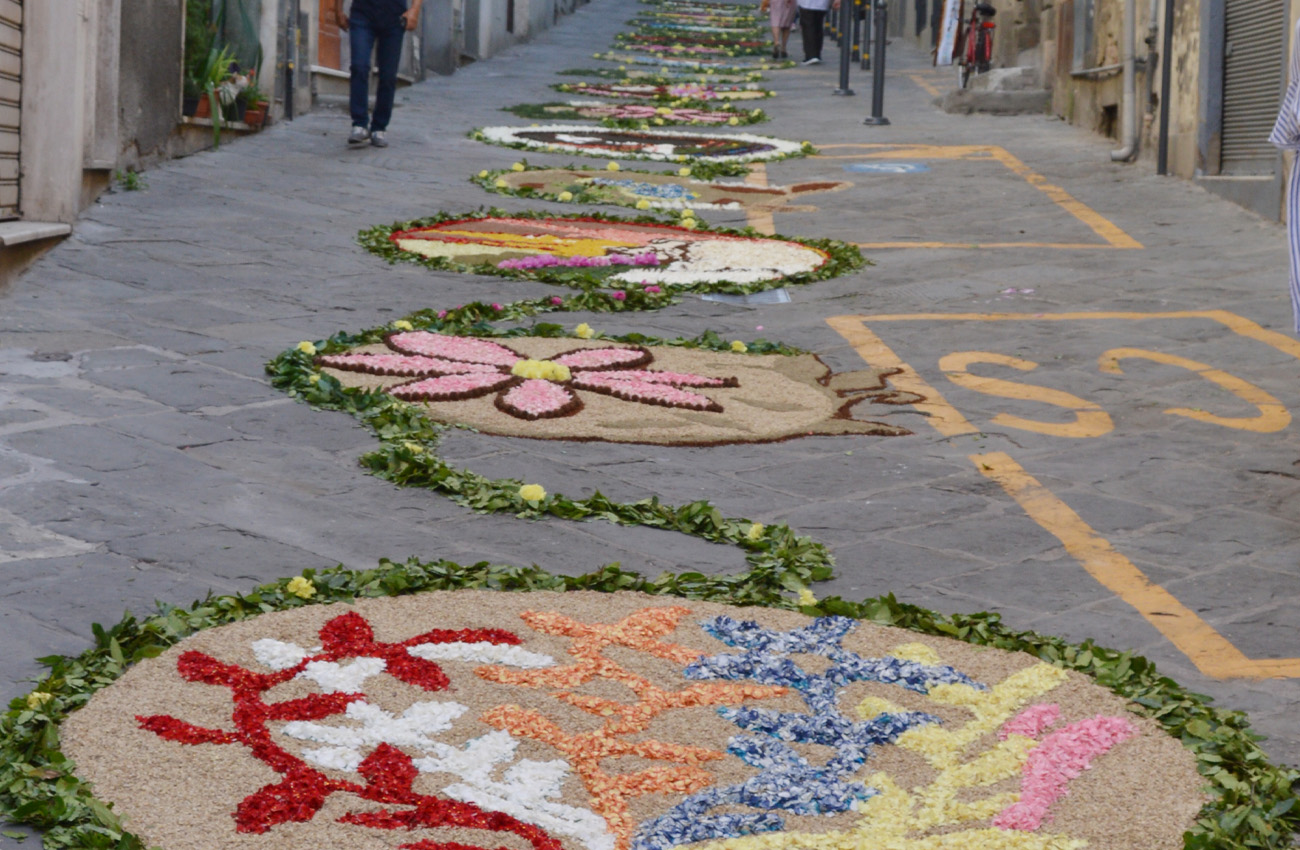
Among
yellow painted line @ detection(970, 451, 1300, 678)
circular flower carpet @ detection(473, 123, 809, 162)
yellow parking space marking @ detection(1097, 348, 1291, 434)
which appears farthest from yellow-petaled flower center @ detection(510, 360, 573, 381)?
circular flower carpet @ detection(473, 123, 809, 162)

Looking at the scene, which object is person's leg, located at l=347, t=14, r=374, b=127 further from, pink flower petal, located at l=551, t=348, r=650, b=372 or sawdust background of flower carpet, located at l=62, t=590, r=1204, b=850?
sawdust background of flower carpet, located at l=62, t=590, r=1204, b=850

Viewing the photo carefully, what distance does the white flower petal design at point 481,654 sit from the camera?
8.89ft

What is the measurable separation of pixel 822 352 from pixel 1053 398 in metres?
0.97

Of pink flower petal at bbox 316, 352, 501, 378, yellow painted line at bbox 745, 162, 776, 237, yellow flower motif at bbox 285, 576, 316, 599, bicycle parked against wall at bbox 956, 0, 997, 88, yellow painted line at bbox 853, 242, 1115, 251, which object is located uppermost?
bicycle parked against wall at bbox 956, 0, 997, 88

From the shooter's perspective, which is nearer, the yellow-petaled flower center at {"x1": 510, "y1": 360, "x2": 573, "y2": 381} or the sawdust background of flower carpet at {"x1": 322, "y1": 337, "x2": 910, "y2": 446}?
the sawdust background of flower carpet at {"x1": 322, "y1": 337, "x2": 910, "y2": 446}

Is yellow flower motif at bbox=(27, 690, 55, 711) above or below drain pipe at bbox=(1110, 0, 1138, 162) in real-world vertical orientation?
below

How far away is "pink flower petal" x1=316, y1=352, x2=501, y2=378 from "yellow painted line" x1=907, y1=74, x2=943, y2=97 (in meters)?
11.6

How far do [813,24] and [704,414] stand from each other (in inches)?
650

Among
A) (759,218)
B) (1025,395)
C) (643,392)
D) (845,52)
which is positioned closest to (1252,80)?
(759,218)

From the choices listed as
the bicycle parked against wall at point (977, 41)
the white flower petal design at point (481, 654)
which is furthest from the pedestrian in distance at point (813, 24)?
the white flower petal design at point (481, 654)

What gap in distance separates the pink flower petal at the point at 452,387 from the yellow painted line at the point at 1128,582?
1.52 meters

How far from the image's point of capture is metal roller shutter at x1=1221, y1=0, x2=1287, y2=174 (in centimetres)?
866

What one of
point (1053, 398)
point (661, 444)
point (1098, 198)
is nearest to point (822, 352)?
point (1053, 398)

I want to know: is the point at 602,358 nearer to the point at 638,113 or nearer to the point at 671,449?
the point at 671,449
